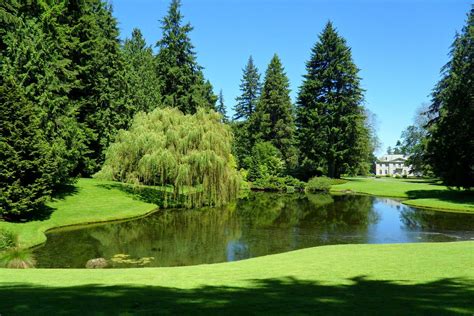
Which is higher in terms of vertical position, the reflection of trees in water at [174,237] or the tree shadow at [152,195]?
the tree shadow at [152,195]

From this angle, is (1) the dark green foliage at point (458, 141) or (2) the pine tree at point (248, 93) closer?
(1) the dark green foliage at point (458, 141)

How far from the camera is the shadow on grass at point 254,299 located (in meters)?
5.54

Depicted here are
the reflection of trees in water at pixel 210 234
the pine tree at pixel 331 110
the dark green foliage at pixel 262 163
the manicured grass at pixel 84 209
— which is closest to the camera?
the reflection of trees in water at pixel 210 234

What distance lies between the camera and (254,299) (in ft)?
21.2

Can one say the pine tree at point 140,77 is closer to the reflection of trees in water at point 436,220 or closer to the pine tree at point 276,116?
the pine tree at point 276,116

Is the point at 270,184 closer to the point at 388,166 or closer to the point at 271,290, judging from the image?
the point at 271,290

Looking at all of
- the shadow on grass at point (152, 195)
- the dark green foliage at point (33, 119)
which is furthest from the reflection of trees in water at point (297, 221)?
the dark green foliage at point (33, 119)

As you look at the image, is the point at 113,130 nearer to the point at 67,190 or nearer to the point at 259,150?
the point at 67,190

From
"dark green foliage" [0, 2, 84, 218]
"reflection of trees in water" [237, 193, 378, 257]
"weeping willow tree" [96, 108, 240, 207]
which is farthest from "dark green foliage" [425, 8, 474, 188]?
"dark green foliage" [0, 2, 84, 218]

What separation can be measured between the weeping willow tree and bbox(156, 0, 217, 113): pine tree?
53.8 ft

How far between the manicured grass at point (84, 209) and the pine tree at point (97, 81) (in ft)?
21.6

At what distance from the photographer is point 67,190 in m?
28.4

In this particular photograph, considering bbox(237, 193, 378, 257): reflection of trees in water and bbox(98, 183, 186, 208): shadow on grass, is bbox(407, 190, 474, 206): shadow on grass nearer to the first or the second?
bbox(237, 193, 378, 257): reflection of trees in water

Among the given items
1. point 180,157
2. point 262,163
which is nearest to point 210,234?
point 180,157
